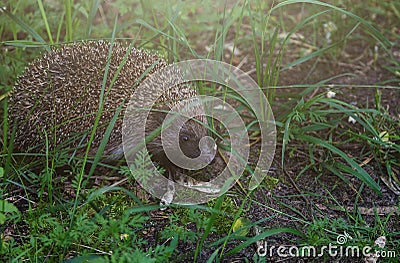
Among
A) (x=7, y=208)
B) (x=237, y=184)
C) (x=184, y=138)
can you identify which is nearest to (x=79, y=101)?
(x=184, y=138)

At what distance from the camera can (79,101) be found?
12.9ft

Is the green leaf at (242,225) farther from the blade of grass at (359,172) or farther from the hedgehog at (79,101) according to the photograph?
the blade of grass at (359,172)

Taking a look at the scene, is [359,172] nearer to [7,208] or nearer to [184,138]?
[184,138]

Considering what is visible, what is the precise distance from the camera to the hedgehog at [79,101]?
3945 millimetres

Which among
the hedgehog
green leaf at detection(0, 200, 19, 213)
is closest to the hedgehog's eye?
the hedgehog

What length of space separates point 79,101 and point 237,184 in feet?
4.45

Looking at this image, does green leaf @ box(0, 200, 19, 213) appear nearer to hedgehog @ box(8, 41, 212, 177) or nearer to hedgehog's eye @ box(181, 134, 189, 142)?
hedgehog @ box(8, 41, 212, 177)

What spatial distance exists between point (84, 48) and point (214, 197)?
5.13 feet

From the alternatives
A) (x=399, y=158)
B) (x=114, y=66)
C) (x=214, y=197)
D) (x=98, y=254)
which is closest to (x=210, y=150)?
(x=214, y=197)

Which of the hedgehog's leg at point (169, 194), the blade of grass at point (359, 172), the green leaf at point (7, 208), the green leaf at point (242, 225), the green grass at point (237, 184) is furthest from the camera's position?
the blade of grass at point (359, 172)

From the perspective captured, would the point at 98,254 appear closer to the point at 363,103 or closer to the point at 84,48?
the point at 84,48

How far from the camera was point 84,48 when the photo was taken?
4.10 metres

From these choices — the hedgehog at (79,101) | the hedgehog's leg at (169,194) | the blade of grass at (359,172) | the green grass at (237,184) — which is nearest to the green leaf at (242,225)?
the green grass at (237,184)

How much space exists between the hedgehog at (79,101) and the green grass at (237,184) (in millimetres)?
163
